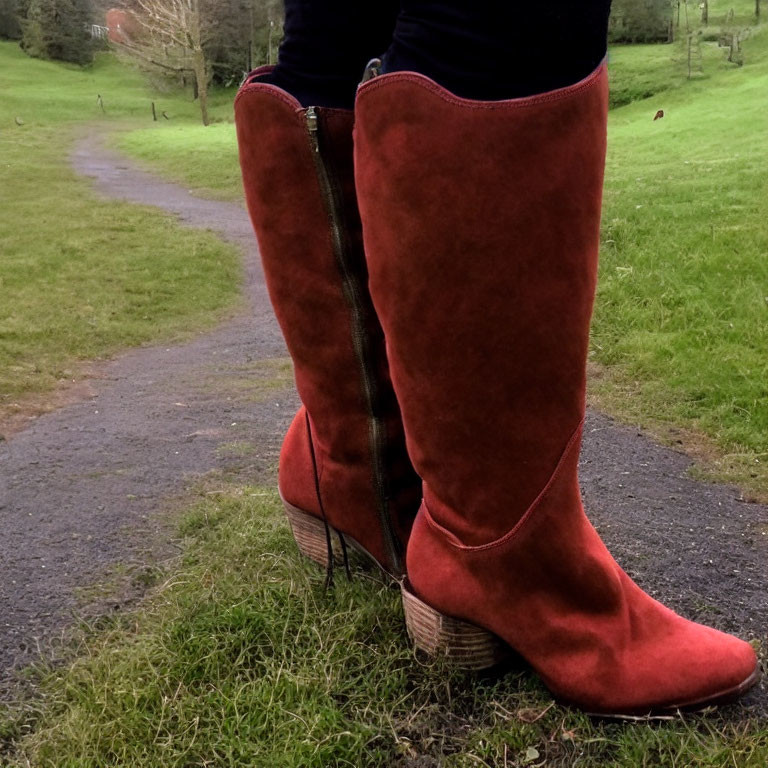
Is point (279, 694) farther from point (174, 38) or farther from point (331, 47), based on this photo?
point (174, 38)

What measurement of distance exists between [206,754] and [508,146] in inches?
40.3

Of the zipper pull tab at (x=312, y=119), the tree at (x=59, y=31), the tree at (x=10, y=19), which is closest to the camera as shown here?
the zipper pull tab at (x=312, y=119)

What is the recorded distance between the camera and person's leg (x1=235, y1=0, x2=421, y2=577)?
1.37 meters

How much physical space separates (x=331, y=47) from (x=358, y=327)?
49 cm

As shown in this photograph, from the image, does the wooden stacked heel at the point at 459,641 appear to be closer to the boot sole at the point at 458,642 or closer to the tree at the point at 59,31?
the boot sole at the point at 458,642

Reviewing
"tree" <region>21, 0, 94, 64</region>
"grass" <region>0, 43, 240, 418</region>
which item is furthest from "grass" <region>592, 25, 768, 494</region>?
"tree" <region>21, 0, 94, 64</region>

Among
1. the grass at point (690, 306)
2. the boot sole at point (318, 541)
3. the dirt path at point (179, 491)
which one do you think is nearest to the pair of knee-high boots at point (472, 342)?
the boot sole at point (318, 541)

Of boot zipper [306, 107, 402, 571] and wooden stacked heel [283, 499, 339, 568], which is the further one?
wooden stacked heel [283, 499, 339, 568]

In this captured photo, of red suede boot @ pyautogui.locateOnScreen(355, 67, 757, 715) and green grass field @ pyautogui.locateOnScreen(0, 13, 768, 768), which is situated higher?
red suede boot @ pyautogui.locateOnScreen(355, 67, 757, 715)

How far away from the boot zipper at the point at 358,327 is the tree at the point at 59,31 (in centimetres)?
4356

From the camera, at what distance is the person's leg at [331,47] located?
136 centimetres

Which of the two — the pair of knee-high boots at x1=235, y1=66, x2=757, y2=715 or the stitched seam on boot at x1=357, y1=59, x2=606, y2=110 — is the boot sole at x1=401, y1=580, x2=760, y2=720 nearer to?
the pair of knee-high boots at x1=235, y1=66, x2=757, y2=715

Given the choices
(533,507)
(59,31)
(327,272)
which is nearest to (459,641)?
(533,507)

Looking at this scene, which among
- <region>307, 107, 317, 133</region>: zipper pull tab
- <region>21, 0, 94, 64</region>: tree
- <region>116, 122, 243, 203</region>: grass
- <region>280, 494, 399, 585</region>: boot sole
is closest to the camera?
<region>307, 107, 317, 133</region>: zipper pull tab
